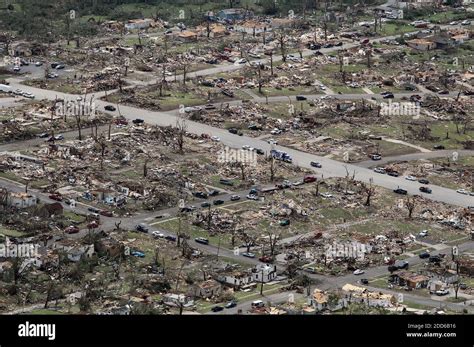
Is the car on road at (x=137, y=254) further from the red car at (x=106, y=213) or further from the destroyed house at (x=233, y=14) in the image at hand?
the destroyed house at (x=233, y=14)

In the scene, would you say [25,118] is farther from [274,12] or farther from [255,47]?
[274,12]

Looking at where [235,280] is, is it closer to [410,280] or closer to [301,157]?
[410,280]

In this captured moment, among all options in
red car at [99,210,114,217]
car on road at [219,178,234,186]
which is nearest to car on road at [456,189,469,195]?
car on road at [219,178,234,186]

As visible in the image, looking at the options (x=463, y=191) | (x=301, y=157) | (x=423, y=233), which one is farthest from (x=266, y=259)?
(x=301, y=157)

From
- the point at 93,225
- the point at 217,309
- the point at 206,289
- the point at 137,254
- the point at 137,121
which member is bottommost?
the point at 137,121

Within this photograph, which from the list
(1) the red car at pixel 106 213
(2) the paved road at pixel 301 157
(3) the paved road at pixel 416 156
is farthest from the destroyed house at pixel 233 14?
(1) the red car at pixel 106 213

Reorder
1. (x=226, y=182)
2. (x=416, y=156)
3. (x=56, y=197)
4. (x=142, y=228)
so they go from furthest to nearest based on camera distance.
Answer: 1. (x=416, y=156)
2. (x=226, y=182)
3. (x=56, y=197)
4. (x=142, y=228)

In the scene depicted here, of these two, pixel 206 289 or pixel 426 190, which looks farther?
pixel 426 190
